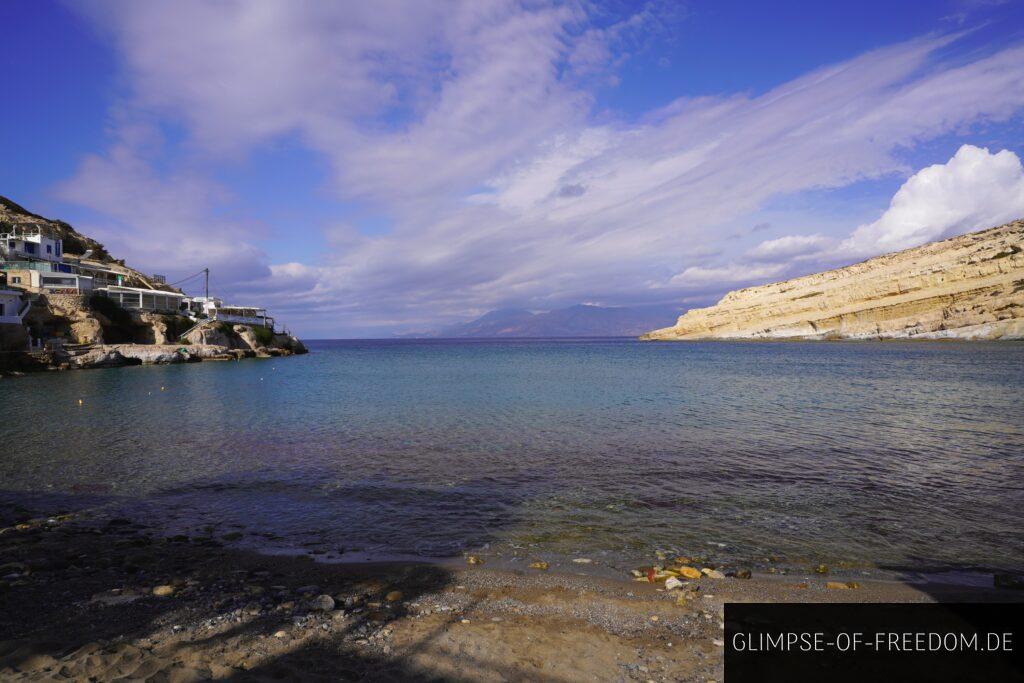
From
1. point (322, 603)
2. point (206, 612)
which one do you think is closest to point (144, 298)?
point (206, 612)

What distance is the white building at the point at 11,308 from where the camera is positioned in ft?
175

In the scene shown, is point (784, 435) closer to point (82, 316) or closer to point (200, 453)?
point (200, 453)

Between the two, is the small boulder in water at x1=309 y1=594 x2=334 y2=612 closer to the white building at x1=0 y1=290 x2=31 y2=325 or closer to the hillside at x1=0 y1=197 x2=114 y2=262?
the white building at x1=0 y1=290 x2=31 y2=325

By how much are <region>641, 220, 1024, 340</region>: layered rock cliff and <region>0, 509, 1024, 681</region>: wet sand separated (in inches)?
4351

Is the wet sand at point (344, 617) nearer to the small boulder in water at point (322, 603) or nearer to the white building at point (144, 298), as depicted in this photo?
the small boulder in water at point (322, 603)

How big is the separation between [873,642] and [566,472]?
31.9 feet

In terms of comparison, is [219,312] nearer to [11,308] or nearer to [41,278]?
[41,278]

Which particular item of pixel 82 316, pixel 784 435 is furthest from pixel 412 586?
pixel 82 316

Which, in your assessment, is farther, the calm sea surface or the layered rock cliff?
the layered rock cliff

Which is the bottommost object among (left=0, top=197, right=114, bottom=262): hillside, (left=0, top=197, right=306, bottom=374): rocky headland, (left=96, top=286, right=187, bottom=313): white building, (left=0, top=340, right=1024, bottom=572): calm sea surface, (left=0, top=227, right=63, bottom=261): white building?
(left=0, top=340, right=1024, bottom=572): calm sea surface

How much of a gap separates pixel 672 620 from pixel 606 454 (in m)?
10.9

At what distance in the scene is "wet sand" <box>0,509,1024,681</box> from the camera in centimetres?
556

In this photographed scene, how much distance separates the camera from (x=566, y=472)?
51.4 feet

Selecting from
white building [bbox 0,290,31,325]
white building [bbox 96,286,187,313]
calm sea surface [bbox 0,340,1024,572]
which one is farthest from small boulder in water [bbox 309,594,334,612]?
white building [bbox 96,286,187,313]
